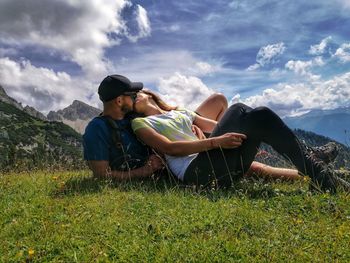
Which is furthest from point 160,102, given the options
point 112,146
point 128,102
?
point 112,146

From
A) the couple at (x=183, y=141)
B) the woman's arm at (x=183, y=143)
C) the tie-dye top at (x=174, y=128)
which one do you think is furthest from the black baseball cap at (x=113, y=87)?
the woman's arm at (x=183, y=143)

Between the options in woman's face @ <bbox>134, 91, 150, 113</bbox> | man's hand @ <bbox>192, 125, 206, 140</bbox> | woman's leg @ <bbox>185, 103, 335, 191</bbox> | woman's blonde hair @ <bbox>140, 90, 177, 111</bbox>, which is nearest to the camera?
woman's leg @ <bbox>185, 103, 335, 191</bbox>

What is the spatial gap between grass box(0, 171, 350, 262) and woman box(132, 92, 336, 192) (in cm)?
32

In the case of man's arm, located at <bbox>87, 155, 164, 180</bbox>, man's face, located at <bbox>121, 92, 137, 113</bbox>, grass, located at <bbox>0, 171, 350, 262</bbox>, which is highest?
man's face, located at <bbox>121, 92, 137, 113</bbox>

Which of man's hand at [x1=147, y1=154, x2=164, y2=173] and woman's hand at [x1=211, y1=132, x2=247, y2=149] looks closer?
woman's hand at [x1=211, y1=132, x2=247, y2=149]

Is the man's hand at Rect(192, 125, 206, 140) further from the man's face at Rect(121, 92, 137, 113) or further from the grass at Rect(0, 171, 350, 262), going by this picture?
the grass at Rect(0, 171, 350, 262)

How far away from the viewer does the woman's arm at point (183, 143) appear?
660cm

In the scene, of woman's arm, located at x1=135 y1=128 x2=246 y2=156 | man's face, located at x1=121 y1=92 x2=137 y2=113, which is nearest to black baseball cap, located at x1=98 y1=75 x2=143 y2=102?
man's face, located at x1=121 y1=92 x2=137 y2=113

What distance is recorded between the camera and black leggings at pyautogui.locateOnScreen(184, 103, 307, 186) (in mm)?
6559

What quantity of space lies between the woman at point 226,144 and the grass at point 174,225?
12.5 inches

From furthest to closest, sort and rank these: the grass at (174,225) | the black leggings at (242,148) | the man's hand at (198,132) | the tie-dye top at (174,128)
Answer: the man's hand at (198,132) < the tie-dye top at (174,128) < the black leggings at (242,148) < the grass at (174,225)

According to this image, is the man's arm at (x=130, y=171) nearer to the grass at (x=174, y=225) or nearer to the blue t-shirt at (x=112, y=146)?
the blue t-shirt at (x=112, y=146)

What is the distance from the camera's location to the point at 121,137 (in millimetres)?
7809

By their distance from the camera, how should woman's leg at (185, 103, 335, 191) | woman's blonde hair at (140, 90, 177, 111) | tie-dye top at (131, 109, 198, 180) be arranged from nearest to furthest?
1. woman's leg at (185, 103, 335, 191)
2. tie-dye top at (131, 109, 198, 180)
3. woman's blonde hair at (140, 90, 177, 111)
